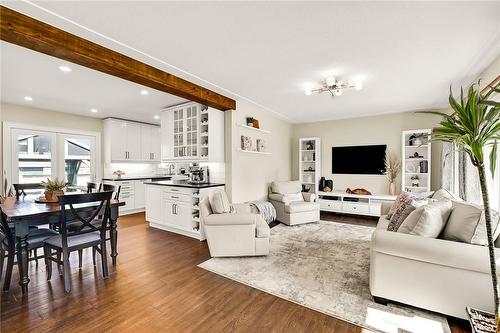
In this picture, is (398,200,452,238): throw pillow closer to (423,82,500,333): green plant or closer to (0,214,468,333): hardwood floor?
(423,82,500,333): green plant

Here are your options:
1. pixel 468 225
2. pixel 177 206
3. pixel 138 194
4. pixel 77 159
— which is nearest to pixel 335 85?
pixel 468 225

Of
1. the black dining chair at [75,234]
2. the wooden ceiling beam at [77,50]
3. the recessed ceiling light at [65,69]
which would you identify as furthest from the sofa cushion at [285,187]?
the recessed ceiling light at [65,69]

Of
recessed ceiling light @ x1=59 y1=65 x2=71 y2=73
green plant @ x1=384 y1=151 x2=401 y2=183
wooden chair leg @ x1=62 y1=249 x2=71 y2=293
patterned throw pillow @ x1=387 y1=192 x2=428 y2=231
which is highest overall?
recessed ceiling light @ x1=59 y1=65 x2=71 y2=73

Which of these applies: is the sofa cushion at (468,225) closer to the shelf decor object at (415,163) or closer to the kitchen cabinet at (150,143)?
the shelf decor object at (415,163)

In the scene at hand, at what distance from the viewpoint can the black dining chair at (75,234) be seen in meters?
2.34

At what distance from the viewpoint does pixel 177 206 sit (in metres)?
4.30

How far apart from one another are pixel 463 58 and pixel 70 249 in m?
5.04

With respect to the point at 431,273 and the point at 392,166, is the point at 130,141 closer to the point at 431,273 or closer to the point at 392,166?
the point at 431,273

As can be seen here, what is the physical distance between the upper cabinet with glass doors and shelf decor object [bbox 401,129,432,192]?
433 centimetres

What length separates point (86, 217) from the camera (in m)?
2.77

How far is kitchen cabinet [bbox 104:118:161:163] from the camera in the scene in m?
5.93

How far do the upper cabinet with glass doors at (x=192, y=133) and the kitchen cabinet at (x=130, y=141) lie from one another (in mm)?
1762

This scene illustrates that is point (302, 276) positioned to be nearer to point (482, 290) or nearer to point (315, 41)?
point (482, 290)

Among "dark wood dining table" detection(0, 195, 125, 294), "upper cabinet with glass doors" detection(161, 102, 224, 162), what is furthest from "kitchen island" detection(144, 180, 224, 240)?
"dark wood dining table" detection(0, 195, 125, 294)
